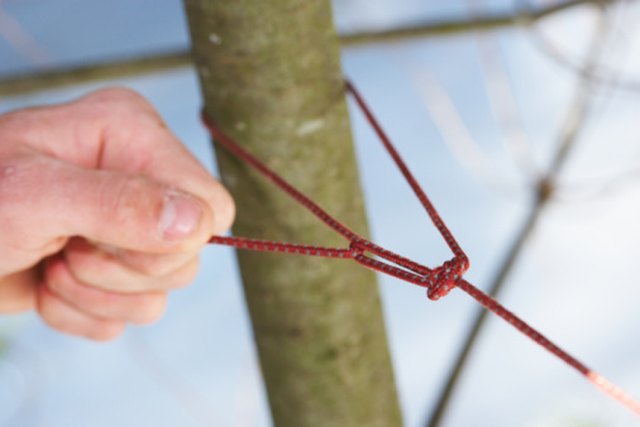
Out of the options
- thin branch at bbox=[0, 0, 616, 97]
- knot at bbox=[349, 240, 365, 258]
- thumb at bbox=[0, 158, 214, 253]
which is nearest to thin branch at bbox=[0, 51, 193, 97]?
thin branch at bbox=[0, 0, 616, 97]

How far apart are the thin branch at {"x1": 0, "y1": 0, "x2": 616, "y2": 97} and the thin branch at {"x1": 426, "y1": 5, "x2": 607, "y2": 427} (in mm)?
196

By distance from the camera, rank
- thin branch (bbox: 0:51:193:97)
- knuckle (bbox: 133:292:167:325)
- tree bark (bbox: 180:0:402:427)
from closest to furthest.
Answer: tree bark (bbox: 180:0:402:427)
knuckle (bbox: 133:292:167:325)
thin branch (bbox: 0:51:193:97)

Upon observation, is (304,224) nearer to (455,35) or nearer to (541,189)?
(455,35)

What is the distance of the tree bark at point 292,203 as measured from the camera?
622mm

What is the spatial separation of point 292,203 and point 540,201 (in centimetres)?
58

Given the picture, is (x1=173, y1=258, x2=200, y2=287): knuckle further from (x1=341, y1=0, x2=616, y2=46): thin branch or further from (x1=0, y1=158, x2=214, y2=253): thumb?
(x1=341, y1=0, x2=616, y2=46): thin branch

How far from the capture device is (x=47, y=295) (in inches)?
29.0

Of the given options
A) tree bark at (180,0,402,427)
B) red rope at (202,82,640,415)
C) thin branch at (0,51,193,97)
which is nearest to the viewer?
red rope at (202,82,640,415)

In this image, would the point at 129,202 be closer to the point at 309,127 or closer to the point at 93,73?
the point at 309,127

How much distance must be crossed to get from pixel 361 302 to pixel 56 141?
0.29 metres

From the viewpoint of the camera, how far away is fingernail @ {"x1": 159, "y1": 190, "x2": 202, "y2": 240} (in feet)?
1.87

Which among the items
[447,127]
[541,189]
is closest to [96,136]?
[541,189]

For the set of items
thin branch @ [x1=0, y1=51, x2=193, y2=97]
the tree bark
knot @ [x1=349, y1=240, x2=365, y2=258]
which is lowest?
knot @ [x1=349, y1=240, x2=365, y2=258]

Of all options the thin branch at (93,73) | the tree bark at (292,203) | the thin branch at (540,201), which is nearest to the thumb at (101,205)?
the tree bark at (292,203)
